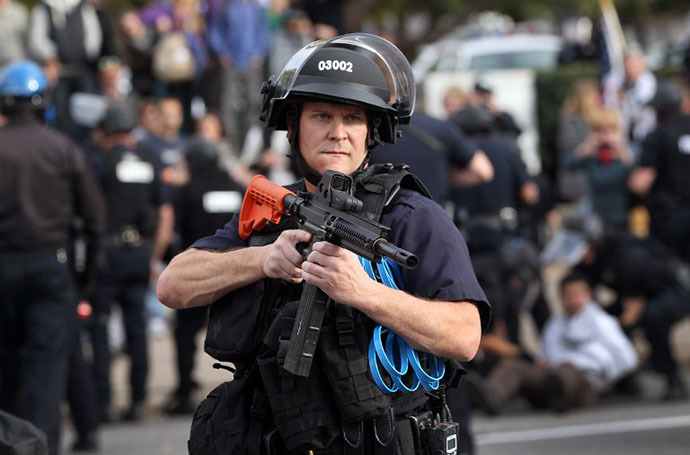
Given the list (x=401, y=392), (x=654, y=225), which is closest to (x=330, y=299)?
(x=401, y=392)

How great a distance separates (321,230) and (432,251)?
1.09 feet

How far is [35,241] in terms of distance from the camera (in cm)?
730

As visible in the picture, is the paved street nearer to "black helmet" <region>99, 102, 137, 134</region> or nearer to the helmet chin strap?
"black helmet" <region>99, 102, 137, 134</region>

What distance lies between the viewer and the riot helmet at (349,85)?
12.3ft

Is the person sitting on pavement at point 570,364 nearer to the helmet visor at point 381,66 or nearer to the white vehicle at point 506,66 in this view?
the helmet visor at point 381,66

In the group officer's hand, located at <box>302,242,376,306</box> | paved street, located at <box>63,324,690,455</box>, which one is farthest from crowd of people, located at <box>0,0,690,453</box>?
officer's hand, located at <box>302,242,376,306</box>

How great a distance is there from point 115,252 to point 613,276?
3.60 meters

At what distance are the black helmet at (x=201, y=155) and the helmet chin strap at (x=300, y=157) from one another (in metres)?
5.61

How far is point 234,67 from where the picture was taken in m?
14.8

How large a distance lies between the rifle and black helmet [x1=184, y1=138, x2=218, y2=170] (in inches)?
227

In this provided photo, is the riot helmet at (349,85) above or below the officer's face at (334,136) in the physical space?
above

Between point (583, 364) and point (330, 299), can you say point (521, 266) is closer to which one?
point (583, 364)

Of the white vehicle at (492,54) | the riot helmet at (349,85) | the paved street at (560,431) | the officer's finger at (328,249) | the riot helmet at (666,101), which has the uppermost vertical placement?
the white vehicle at (492,54)

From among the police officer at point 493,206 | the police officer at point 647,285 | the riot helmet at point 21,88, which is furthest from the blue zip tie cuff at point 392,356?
the police officer at point 647,285
